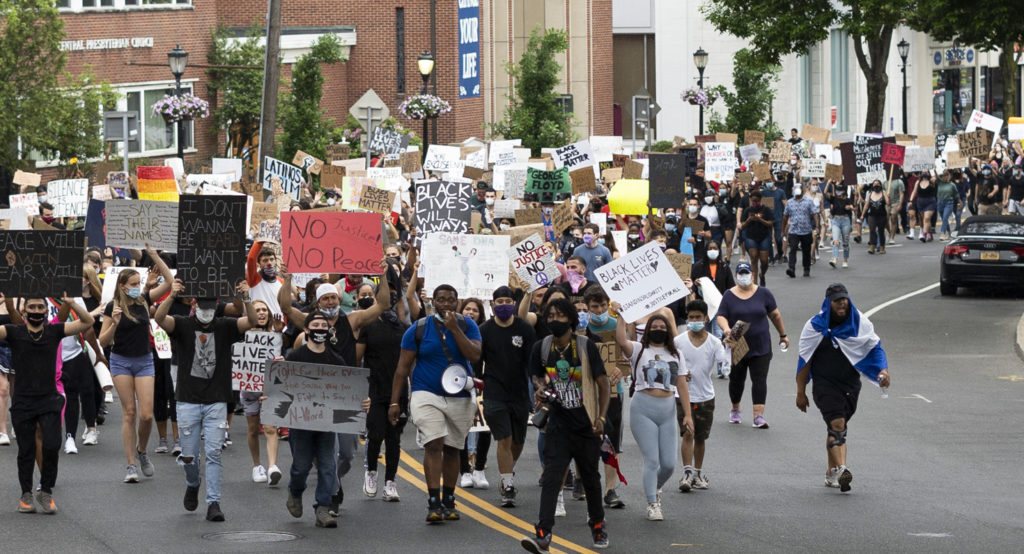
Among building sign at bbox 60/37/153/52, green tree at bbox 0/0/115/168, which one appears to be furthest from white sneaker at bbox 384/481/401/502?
building sign at bbox 60/37/153/52

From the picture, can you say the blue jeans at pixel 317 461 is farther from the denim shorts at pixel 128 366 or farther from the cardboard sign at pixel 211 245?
the denim shorts at pixel 128 366

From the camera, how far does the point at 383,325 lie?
1282 centimetres

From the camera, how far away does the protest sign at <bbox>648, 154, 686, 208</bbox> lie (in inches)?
989

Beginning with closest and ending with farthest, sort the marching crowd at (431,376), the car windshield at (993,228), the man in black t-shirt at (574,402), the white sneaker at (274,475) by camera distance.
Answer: the man in black t-shirt at (574,402), the marching crowd at (431,376), the white sneaker at (274,475), the car windshield at (993,228)

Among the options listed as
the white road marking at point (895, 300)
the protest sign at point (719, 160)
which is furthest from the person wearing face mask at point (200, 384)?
the protest sign at point (719, 160)

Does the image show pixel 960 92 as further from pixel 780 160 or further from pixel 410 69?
pixel 780 160

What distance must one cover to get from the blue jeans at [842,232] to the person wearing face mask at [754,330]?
14.8m

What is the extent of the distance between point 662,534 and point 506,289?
220cm

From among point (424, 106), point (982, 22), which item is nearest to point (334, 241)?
point (982, 22)

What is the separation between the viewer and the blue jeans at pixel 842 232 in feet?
102

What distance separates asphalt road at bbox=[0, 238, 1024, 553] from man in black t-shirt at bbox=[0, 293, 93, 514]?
0.31 meters

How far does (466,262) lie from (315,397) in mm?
3230

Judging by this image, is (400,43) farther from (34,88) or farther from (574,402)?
(574,402)

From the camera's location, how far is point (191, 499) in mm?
12109
